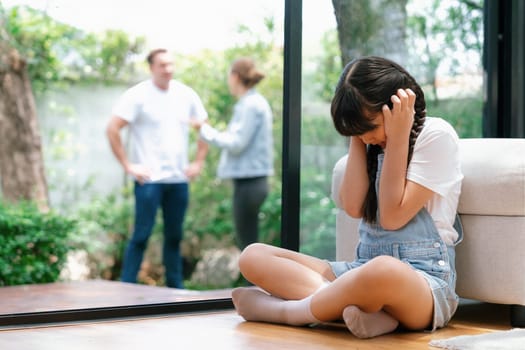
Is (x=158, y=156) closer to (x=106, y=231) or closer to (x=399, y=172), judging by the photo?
(x=106, y=231)

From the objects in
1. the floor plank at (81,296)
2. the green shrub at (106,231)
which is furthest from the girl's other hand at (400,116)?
the green shrub at (106,231)

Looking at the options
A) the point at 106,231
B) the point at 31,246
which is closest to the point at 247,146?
the point at 31,246

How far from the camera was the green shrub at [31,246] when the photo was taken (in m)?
4.63

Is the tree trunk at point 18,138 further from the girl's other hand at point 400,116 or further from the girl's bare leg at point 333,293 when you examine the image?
the girl's other hand at point 400,116

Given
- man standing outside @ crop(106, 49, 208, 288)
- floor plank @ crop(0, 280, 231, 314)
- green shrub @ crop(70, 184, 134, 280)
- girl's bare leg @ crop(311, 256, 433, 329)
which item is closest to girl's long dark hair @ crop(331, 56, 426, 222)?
girl's bare leg @ crop(311, 256, 433, 329)

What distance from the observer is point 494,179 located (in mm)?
2930

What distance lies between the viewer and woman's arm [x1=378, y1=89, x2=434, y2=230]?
2.70 metres

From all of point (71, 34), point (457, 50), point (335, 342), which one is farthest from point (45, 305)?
point (71, 34)

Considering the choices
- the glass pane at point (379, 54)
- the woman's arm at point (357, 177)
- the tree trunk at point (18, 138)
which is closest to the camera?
the woman's arm at point (357, 177)

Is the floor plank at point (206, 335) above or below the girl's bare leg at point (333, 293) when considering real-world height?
below

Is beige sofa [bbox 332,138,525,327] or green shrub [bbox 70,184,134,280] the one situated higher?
beige sofa [bbox 332,138,525,327]

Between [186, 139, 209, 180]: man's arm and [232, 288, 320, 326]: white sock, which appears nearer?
[232, 288, 320, 326]: white sock

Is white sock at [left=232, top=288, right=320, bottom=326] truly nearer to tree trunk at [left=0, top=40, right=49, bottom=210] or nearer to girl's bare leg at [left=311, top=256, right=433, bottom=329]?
girl's bare leg at [left=311, top=256, right=433, bottom=329]

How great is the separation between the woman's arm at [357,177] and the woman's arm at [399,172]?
13 cm
